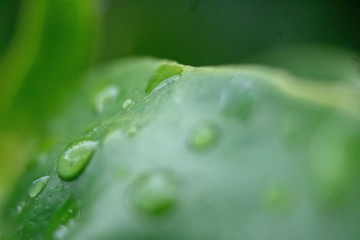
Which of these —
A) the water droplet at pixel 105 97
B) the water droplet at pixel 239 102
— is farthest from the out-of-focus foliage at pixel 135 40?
the water droplet at pixel 239 102

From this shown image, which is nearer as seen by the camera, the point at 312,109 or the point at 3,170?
the point at 312,109

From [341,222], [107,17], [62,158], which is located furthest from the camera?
[107,17]

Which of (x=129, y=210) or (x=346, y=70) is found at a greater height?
(x=129, y=210)

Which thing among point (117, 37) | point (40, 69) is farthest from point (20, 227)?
point (117, 37)

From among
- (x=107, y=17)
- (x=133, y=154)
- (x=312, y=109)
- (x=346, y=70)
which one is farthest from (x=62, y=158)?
(x=107, y=17)

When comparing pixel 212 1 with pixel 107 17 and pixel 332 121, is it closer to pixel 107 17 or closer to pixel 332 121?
pixel 107 17

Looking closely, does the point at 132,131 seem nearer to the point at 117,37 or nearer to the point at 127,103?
the point at 127,103

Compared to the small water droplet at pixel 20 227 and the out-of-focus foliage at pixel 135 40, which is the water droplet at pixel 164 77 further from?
the out-of-focus foliage at pixel 135 40
